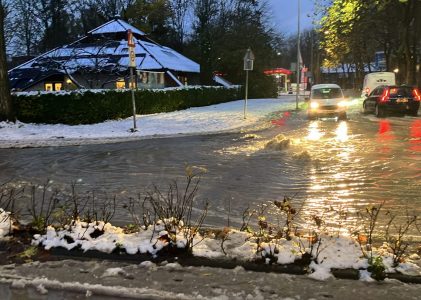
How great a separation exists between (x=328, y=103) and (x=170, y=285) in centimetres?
2073

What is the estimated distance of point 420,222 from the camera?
263 inches

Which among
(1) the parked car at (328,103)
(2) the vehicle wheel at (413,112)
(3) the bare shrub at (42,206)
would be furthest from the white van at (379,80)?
(3) the bare shrub at (42,206)

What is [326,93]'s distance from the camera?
24.4 metres

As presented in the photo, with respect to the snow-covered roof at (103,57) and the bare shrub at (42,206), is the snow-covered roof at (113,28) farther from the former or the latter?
the bare shrub at (42,206)

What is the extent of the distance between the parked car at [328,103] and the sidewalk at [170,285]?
66.4 feet

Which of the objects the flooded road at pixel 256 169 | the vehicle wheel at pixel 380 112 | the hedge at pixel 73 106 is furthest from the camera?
the vehicle wheel at pixel 380 112

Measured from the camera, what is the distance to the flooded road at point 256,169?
26.3ft

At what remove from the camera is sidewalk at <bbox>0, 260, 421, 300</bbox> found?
4.24 m

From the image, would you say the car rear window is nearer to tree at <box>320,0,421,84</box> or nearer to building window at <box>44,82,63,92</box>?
tree at <box>320,0,421,84</box>

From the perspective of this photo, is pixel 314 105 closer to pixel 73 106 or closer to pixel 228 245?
pixel 73 106

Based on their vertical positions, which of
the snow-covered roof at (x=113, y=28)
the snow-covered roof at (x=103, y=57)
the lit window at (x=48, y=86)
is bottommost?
the lit window at (x=48, y=86)

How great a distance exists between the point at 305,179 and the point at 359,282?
17.4 feet

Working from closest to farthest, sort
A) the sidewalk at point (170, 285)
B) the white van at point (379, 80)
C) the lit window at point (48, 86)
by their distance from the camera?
the sidewalk at point (170, 285)
the white van at point (379, 80)
the lit window at point (48, 86)

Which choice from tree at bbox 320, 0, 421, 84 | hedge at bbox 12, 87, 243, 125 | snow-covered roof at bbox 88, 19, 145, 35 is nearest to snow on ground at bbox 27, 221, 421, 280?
hedge at bbox 12, 87, 243, 125
